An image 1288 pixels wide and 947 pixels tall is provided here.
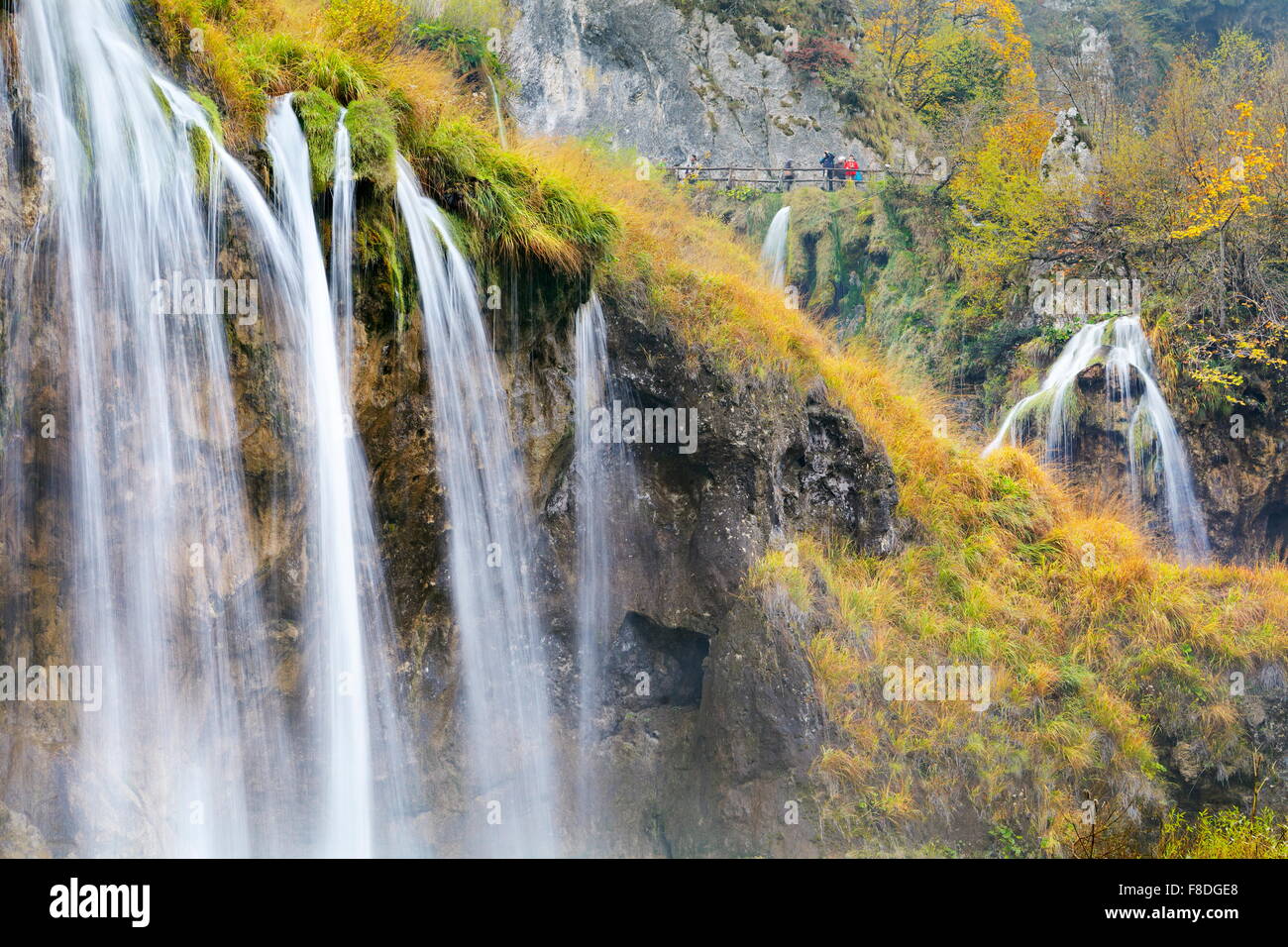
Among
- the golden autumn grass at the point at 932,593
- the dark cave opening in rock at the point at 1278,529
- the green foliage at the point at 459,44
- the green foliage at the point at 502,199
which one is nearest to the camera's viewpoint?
the green foliage at the point at 502,199

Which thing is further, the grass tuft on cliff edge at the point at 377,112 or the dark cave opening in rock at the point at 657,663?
the dark cave opening in rock at the point at 657,663

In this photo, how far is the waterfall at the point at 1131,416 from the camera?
20625 millimetres

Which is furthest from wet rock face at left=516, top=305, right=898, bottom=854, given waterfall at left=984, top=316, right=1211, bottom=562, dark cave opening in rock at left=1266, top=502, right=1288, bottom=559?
dark cave opening in rock at left=1266, top=502, right=1288, bottom=559

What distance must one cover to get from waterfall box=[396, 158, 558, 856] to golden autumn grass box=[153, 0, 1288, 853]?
753 mm

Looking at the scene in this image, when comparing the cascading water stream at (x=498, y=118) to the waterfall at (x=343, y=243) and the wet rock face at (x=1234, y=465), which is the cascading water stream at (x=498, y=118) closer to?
the waterfall at (x=343, y=243)

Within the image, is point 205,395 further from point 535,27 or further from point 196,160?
point 535,27

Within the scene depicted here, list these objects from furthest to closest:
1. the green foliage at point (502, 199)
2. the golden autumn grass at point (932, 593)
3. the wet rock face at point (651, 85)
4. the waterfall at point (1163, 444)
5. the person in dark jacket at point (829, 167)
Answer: the wet rock face at point (651, 85) → the person in dark jacket at point (829, 167) → the waterfall at point (1163, 444) → the golden autumn grass at point (932, 593) → the green foliage at point (502, 199)

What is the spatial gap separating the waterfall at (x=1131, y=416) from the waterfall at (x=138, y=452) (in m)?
15.5

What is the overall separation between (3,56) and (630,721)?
28.1 ft

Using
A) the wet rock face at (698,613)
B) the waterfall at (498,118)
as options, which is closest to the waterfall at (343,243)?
the wet rock face at (698,613)

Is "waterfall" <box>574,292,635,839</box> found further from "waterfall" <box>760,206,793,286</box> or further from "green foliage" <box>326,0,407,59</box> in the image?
"waterfall" <box>760,206,793,286</box>

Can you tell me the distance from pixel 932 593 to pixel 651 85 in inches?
1055
